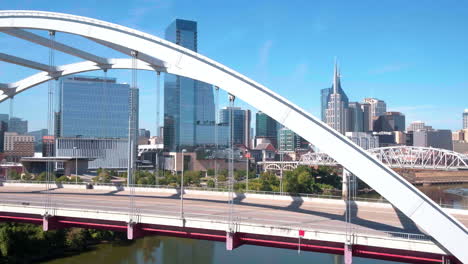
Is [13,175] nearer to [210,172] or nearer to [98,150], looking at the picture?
[98,150]

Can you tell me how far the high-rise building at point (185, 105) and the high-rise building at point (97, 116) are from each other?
100 ft

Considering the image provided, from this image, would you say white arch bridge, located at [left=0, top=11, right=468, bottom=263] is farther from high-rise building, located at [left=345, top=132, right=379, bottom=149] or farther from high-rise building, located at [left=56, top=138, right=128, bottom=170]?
high-rise building, located at [left=345, top=132, right=379, bottom=149]

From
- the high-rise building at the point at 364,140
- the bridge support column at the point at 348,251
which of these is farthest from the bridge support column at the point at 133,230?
the high-rise building at the point at 364,140

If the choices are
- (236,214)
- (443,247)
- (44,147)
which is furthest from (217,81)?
(44,147)

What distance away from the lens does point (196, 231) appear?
1698cm

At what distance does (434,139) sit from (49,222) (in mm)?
179121

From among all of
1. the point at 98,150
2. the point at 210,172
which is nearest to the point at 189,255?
the point at 210,172

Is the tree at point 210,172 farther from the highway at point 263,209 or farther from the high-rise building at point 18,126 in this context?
the high-rise building at point 18,126

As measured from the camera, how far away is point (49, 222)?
19.6 metres

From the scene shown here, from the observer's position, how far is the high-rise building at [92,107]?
101 metres

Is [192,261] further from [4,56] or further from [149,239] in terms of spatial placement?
[4,56]

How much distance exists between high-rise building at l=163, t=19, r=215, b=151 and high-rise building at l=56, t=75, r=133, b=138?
3035cm

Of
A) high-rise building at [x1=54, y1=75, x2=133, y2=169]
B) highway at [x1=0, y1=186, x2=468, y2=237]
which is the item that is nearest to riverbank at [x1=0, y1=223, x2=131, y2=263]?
highway at [x1=0, y1=186, x2=468, y2=237]

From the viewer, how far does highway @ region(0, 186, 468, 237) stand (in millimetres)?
17047
